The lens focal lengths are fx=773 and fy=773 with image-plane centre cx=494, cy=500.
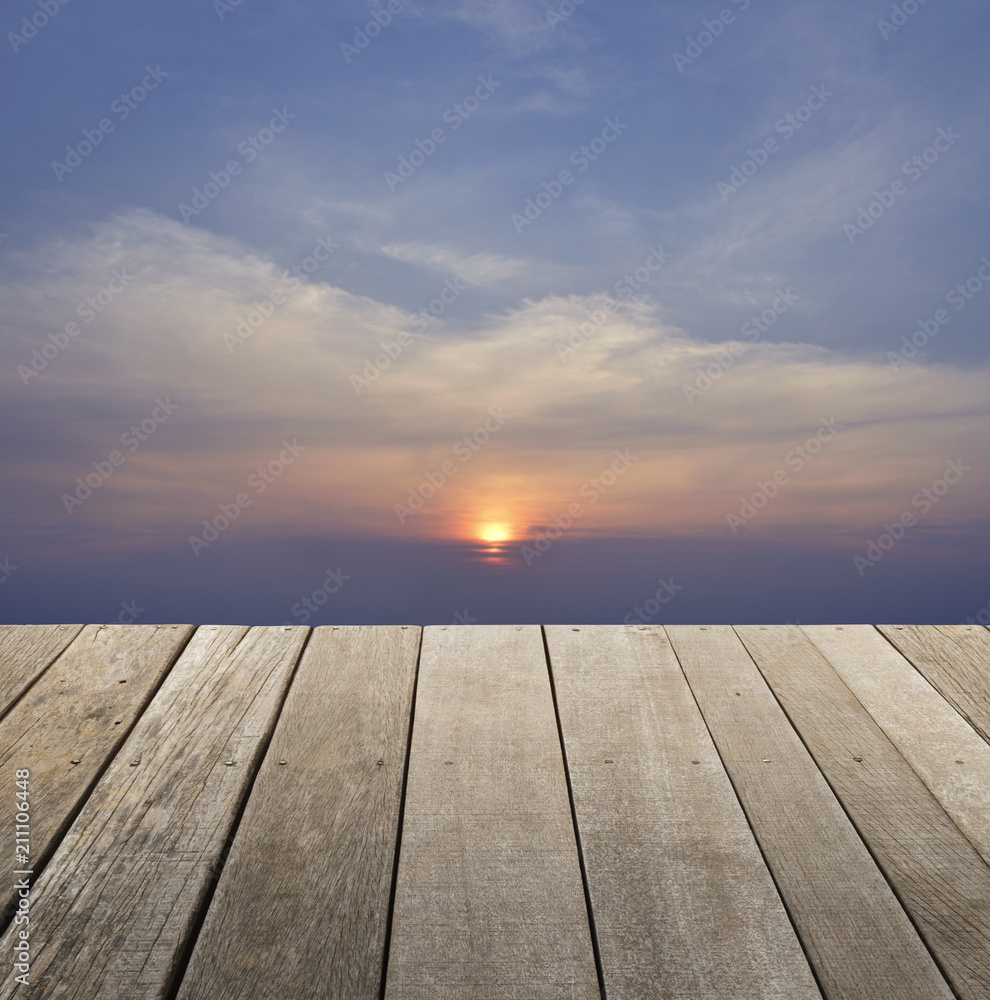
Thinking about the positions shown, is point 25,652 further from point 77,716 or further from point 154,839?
point 154,839

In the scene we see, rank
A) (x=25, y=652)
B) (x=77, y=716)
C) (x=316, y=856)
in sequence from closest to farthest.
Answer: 1. (x=316, y=856)
2. (x=77, y=716)
3. (x=25, y=652)

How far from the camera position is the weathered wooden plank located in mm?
1811

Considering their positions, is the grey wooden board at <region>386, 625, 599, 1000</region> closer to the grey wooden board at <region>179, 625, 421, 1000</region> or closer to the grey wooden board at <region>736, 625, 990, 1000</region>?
the grey wooden board at <region>179, 625, 421, 1000</region>

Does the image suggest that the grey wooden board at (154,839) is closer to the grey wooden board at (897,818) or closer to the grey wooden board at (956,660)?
the grey wooden board at (897,818)

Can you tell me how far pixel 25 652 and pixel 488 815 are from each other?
66.7 inches

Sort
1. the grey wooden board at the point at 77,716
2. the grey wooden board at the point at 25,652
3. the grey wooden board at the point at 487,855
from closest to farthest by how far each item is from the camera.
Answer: the grey wooden board at the point at 487,855, the grey wooden board at the point at 77,716, the grey wooden board at the point at 25,652

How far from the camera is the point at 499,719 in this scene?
6.80 ft

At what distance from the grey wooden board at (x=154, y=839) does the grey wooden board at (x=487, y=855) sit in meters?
0.32

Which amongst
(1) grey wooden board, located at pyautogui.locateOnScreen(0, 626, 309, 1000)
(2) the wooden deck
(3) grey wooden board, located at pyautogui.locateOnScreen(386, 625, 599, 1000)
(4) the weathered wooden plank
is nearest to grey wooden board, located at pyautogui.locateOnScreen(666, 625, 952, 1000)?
(2) the wooden deck

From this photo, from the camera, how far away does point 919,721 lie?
2.17 m

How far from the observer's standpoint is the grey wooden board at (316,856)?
1308mm

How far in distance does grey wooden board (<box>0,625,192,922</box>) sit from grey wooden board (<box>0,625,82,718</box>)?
3 cm

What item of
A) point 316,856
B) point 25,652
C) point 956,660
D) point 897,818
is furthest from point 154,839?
point 956,660

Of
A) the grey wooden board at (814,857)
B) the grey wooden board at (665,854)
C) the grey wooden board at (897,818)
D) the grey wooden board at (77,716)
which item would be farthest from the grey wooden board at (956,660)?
the grey wooden board at (77,716)
